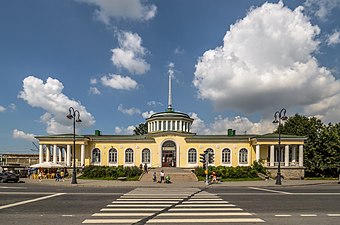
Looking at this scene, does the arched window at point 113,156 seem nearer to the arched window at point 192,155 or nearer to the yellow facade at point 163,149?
the yellow facade at point 163,149

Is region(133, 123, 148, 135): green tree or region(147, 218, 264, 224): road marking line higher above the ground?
region(133, 123, 148, 135): green tree

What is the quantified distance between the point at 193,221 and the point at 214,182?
24.3 metres

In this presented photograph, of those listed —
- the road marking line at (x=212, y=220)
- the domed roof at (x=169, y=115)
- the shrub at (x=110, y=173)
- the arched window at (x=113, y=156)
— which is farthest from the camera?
the domed roof at (x=169, y=115)

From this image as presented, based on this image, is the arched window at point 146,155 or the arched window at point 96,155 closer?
the arched window at point 146,155

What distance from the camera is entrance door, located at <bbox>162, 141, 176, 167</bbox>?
168ft

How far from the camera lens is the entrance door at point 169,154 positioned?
51344 millimetres

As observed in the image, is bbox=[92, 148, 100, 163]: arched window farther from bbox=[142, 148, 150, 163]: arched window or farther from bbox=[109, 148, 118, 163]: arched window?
bbox=[142, 148, 150, 163]: arched window

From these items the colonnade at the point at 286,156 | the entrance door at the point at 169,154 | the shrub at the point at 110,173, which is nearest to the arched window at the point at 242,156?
the colonnade at the point at 286,156

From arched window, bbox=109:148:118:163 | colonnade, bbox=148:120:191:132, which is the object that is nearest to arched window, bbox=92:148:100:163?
arched window, bbox=109:148:118:163

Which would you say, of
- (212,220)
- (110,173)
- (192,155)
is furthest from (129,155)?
(212,220)

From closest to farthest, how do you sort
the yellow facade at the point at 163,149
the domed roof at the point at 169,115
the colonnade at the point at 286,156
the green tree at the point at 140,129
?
1. the colonnade at the point at 286,156
2. the yellow facade at the point at 163,149
3. the domed roof at the point at 169,115
4. the green tree at the point at 140,129

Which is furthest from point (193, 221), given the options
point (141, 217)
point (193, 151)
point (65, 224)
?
point (193, 151)

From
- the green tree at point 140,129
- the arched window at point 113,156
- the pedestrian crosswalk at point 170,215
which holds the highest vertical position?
the green tree at point 140,129

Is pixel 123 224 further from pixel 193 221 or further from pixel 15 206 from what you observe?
pixel 15 206
